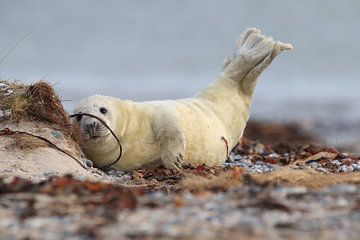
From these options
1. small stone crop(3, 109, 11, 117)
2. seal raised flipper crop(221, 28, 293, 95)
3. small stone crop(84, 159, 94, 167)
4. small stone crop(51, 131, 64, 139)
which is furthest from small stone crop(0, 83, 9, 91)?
seal raised flipper crop(221, 28, 293, 95)

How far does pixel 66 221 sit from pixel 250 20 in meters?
31.4

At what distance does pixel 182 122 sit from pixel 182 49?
968 inches

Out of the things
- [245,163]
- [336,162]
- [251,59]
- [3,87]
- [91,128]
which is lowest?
[245,163]

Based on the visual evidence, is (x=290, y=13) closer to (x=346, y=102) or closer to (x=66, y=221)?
(x=346, y=102)

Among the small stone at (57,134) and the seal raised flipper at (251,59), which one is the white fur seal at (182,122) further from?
the small stone at (57,134)

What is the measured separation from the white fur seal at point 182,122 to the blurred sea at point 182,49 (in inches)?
354

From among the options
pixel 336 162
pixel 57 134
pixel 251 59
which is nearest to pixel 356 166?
pixel 336 162

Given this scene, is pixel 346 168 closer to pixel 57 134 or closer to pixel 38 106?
pixel 57 134

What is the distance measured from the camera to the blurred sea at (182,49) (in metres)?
23.8

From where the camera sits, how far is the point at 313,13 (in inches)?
1467

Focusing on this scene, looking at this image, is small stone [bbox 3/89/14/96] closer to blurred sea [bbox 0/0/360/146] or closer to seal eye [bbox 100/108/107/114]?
seal eye [bbox 100/108/107/114]

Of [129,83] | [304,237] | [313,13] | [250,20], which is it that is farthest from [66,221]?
[313,13]

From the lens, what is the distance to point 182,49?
107 ft

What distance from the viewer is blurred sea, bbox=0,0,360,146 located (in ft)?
78.2
